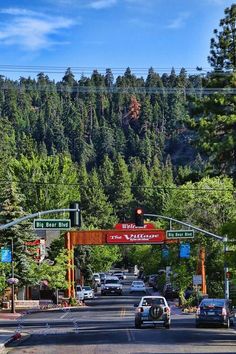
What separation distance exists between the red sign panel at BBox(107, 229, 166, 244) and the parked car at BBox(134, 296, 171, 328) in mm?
33236

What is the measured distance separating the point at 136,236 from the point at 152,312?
114 ft

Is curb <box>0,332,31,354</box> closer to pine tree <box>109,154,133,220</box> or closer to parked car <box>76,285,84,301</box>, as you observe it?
parked car <box>76,285,84,301</box>

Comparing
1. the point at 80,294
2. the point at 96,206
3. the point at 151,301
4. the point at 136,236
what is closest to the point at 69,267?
the point at 80,294

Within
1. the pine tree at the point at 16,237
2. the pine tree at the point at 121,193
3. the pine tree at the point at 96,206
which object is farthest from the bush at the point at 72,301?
the pine tree at the point at 121,193

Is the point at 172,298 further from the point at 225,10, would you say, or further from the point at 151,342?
the point at 151,342

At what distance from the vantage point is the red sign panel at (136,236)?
7088 cm

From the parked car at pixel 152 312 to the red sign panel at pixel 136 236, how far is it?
109 feet

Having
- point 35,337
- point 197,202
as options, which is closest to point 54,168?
point 197,202

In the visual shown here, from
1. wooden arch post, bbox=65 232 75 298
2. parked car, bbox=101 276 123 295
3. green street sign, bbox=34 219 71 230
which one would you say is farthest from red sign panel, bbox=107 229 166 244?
green street sign, bbox=34 219 71 230

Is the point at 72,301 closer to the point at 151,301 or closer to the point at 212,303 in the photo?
the point at 212,303

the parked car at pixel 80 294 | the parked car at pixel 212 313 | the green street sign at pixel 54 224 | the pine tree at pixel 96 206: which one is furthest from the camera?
the pine tree at pixel 96 206

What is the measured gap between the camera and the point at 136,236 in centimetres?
7156

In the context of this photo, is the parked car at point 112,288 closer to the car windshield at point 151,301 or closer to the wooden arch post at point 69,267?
the wooden arch post at point 69,267

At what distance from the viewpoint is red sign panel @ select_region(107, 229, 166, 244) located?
70.9 metres
